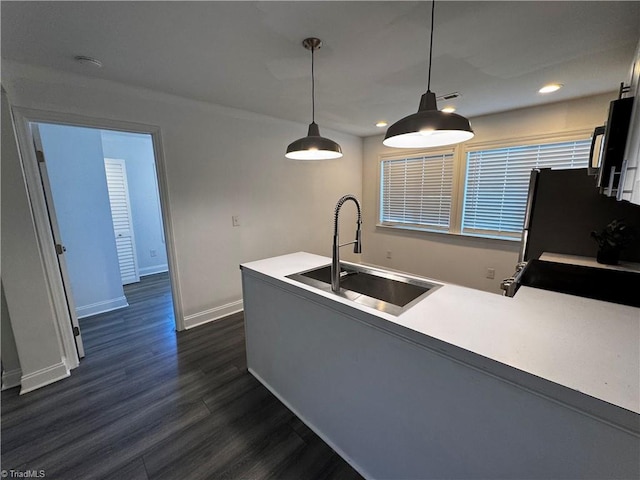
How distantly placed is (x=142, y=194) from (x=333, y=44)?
4395mm

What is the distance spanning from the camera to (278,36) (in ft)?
5.07

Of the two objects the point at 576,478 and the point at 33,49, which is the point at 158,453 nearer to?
the point at 576,478

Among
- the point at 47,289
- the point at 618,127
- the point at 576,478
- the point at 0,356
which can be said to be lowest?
the point at 0,356

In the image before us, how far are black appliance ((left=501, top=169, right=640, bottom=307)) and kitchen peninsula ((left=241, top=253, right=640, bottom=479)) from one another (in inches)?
12.2

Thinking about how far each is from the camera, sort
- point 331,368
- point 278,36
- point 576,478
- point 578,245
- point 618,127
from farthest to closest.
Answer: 1. point 578,245
2. point 278,36
3. point 331,368
4. point 618,127
5. point 576,478

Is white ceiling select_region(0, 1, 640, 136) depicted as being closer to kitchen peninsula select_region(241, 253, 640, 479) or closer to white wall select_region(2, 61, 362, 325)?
white wall select_region(2, 61, 362, 325)

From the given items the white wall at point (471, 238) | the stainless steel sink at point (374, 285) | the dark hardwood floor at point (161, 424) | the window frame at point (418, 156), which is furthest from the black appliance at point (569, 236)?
the dark hardwood floor at point (161, 424)

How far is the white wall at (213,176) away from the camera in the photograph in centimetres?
205

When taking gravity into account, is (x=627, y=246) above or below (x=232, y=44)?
below

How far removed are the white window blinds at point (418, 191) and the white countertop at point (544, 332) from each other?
268 cm

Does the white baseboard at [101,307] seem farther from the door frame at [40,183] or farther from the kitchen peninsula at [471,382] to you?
the kitchen peninsula at [471,382]

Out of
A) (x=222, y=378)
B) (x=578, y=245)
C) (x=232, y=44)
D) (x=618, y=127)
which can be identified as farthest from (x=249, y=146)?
(x=578, y=245)

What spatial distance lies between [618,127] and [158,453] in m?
3.06

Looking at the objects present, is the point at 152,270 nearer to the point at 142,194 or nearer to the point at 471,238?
the point at 142,194
